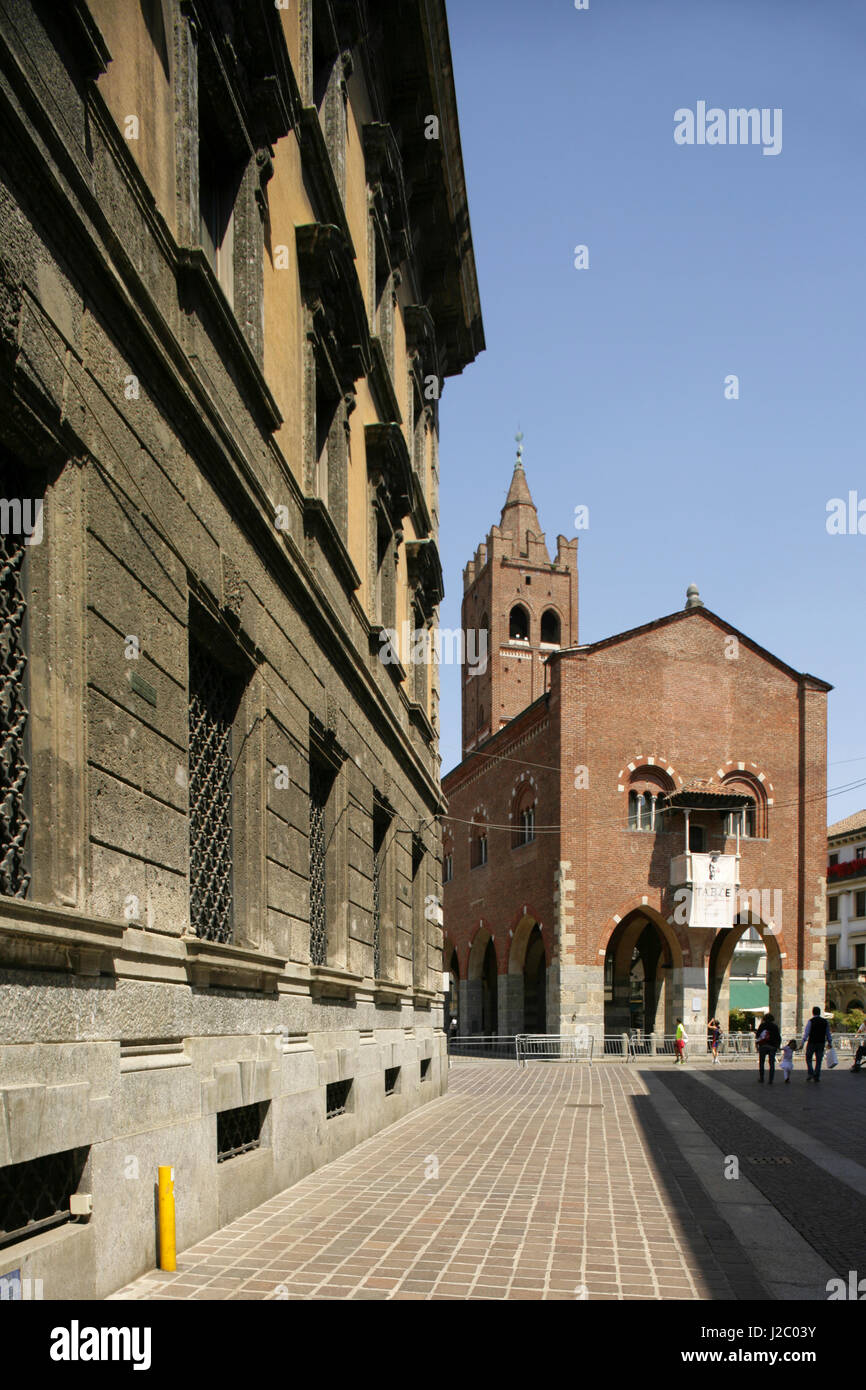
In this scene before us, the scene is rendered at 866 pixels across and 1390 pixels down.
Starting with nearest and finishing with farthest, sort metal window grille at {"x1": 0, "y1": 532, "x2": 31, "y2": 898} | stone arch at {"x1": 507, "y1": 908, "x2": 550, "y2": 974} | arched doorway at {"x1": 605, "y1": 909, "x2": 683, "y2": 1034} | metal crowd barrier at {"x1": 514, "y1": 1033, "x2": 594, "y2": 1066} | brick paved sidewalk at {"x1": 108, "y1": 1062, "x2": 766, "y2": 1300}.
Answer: metal window grille at {"x1": 0, "y1": 532, "x2": 31, "y2": 898} → brick paved sidewalk at {"x1": 108, "y1": 1062, "x2": 766, "y2": 1300} → metal crowd barrier at {"x1": 514, "y1": 1033, "x2": 594, "y2": 1066} → arched doorway at {"x1": 605, "y1": 909, "x2": 683, "y2": 1034} → stone arch at {"x1": 507, "y1": 908, "x2": 550, "y2": 974}

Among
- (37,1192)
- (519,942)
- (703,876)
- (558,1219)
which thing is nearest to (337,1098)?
(558,1219)

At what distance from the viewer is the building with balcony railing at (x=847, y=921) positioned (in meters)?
60.6

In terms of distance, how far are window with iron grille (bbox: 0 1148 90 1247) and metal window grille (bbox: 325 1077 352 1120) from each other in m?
6.14

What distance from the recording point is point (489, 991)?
165 ft

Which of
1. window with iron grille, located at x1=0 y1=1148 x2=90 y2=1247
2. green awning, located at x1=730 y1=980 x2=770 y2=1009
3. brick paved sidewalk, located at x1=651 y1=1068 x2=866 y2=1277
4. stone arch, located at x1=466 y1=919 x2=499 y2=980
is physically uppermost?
window with iron grille, located at x1=0 y1=1148 x2=90 y2=1247

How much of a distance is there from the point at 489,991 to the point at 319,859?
3966 cm

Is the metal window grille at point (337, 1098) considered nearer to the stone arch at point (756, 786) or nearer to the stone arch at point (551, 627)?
the stone arch at point (756, 786)

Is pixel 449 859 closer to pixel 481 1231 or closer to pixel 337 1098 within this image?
pixel 337 1098

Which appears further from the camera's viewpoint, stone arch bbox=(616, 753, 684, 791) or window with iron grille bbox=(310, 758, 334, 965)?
stone arch bbox=(616, 753, 684, 791)

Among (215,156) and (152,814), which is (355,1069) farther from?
(215,156)

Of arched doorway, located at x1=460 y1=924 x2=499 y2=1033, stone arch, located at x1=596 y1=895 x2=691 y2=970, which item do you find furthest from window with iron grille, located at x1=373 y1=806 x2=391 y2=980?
arched doorway, located at x1=460 y1=924 x2=499 y2=1033

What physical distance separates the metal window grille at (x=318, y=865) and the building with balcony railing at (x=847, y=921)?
51487mm

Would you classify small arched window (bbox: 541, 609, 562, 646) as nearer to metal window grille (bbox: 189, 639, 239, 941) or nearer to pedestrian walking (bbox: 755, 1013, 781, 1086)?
pedestrian walking (bbox: 755, 1013, 781, 1086)

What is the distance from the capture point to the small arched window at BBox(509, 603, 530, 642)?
6712 cm
